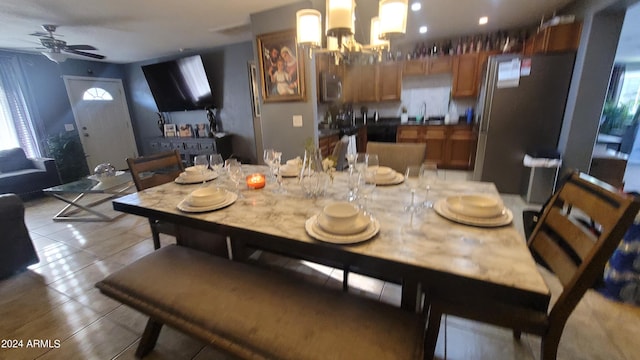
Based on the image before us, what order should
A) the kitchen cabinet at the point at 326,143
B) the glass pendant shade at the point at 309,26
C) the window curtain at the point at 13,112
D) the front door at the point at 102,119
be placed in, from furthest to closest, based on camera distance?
1. the front door at the point at 102,119
2. the window curtain at the point at 13,112
3. the kitchen cabinet at the point at 326,143
4. the glass pendant shade at the point at 309,26

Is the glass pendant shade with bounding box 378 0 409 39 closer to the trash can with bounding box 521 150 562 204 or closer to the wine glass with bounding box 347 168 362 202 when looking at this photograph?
the wine glass with bounding box 347 168 362 202

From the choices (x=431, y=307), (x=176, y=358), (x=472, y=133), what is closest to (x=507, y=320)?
(x=431, y=307)

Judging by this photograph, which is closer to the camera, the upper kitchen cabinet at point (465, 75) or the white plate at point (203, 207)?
the white plate at point (203, 207)

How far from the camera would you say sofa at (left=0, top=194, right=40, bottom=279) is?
6.70 ft

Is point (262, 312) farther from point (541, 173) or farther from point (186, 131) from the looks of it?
point (186, 131)

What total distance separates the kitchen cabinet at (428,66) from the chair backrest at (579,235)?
4378mm

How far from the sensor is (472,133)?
4660 mm

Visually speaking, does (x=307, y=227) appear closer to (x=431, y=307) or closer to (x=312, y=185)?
(x=312, y=185)

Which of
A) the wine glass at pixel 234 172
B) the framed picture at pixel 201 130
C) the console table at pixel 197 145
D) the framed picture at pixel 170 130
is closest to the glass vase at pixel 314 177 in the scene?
the wine glass at pixel 234 172

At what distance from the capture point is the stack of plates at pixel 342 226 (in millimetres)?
953

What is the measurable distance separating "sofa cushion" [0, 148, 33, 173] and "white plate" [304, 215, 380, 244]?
214 inches

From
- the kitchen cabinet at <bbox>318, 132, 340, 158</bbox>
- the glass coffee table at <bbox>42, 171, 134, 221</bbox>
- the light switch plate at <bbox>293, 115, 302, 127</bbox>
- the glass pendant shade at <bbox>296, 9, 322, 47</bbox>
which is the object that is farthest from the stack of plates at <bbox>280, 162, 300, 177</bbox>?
the glass coffee table at <bbox>42, 171, 134, 221</bbox>

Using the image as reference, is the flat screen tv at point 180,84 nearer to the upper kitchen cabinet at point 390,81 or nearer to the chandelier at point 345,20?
the upper kitchen cabinet at point 390,81

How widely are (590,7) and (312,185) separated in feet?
11.8
